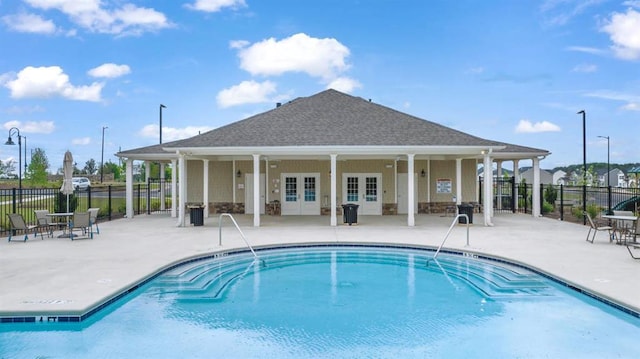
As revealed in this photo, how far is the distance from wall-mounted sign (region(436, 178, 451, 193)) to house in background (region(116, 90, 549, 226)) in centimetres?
5

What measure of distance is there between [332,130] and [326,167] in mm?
3609

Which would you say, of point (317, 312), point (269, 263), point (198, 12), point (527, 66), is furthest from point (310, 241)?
point (527, 66)

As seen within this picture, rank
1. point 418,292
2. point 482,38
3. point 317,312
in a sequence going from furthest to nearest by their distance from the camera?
point 482,38 < point 418,292 < point 317,312

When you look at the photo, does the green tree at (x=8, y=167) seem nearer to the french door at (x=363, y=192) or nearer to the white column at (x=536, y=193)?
the french door at (x=363, y=192)

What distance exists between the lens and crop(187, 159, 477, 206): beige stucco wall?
19.8m

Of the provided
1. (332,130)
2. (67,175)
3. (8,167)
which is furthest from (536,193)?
(8,167)

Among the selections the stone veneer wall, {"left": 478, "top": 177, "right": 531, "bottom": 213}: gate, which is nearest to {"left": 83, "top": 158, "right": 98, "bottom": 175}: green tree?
the stone veneer wall

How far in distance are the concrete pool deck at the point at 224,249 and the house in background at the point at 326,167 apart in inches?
59.5

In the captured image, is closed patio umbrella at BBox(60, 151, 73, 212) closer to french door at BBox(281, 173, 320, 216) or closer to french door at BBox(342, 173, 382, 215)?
french door at BBox(281, 173, 320, 216)

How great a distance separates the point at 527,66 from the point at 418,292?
18967 mm

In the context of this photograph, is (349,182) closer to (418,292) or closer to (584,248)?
Answer: (584,248)

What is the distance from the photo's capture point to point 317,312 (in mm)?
6867

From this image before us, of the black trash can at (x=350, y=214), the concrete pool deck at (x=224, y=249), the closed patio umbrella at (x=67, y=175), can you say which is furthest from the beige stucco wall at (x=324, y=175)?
the closed patio umbrella at (x=67, y=175)

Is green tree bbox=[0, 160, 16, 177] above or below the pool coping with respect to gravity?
above
